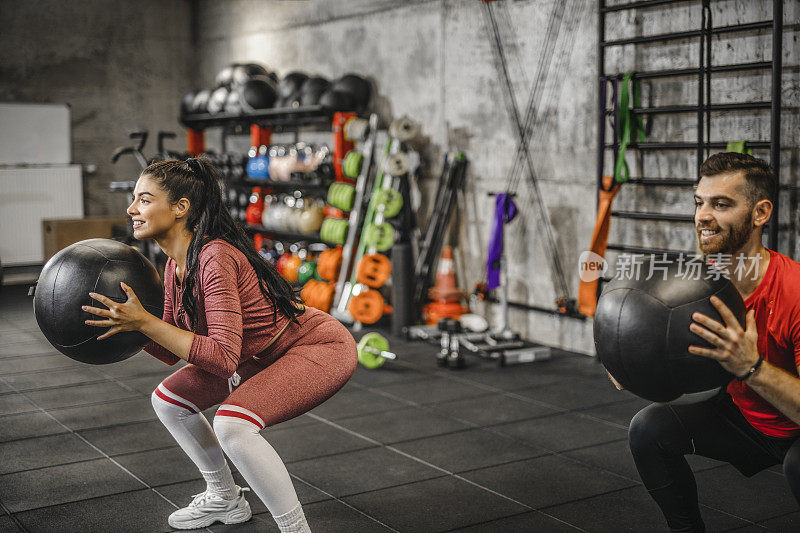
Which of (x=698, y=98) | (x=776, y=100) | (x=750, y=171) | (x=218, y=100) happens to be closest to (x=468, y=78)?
(x=698, y=98)

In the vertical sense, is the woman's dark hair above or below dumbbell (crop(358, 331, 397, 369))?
above

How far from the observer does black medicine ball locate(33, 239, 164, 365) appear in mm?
2100

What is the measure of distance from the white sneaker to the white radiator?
6228mm

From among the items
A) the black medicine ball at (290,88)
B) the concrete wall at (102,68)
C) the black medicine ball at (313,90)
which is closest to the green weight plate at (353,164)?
the black medicine ball at (313,90)

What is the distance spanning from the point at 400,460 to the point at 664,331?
65.7 inches

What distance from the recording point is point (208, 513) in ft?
8.50

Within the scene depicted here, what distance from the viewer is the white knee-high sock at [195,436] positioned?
2.45 metres

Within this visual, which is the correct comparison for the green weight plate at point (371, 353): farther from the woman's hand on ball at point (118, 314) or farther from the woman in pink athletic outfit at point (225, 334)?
the woman's hand on ball at point (118, 314)

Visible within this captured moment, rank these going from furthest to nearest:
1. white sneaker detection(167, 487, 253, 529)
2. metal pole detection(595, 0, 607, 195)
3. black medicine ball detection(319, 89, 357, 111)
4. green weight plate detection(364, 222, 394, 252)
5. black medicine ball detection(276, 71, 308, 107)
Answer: black medicine ball detection(276, 71, 308, 107) < black medicine ball detection(319, 89, 357, 111) < green weight plate detection(364, 222, 394, 252) < metal pole detection(595, 0, 607, 195) < white sneaker detection(167, 487, 253, 529)

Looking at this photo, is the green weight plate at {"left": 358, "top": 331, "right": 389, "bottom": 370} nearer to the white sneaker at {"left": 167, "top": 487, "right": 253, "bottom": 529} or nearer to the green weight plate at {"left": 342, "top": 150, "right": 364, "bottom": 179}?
the green weight plate at {"left": 342, "top": 150, "right": 364, "bottom": 179}

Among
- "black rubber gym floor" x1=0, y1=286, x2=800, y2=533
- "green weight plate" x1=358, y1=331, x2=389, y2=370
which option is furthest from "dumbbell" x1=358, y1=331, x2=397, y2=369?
"black rubber gym floor" x1=0, y1=286, x2=800, y2=533

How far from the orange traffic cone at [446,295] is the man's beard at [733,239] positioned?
11.7 ft

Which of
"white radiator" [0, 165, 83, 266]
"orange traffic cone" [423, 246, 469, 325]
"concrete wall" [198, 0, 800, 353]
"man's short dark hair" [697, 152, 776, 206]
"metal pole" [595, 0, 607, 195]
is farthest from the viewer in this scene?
"white radiator" [0, 165, 83, 266]

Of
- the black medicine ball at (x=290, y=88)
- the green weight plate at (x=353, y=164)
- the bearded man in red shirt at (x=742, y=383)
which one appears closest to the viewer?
the bearded man in red shirt at (x=742, y=383)
